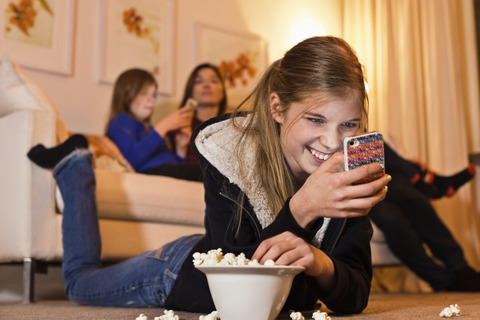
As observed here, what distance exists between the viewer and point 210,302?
109 cm

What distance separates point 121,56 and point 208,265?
2.50m

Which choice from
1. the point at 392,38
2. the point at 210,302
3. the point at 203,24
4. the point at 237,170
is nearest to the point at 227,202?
the point at 237,170

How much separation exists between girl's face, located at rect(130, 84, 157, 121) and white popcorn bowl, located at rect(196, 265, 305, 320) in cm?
211

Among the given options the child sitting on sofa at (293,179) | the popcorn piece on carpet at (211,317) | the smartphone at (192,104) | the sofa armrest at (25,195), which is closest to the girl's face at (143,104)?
the smartphone at (192,104)

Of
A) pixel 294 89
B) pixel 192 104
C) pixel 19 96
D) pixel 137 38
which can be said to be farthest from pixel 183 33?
pixel 294 89

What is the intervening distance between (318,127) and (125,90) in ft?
6.59

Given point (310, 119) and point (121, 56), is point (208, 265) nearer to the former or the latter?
point (310, 119)

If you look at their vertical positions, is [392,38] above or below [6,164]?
above

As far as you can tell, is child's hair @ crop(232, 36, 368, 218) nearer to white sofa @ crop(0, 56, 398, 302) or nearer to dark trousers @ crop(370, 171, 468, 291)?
white sofa @ crop(0, 56, 398, 302)

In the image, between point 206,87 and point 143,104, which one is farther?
point 206,87

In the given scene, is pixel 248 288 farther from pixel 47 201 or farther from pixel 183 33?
pixel 183 33

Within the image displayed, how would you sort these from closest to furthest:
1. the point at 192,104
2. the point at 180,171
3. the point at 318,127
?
the point at 318,127
the point at 180,171
the point at 192,104

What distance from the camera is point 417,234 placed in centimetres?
256

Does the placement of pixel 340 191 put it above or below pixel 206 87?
below
